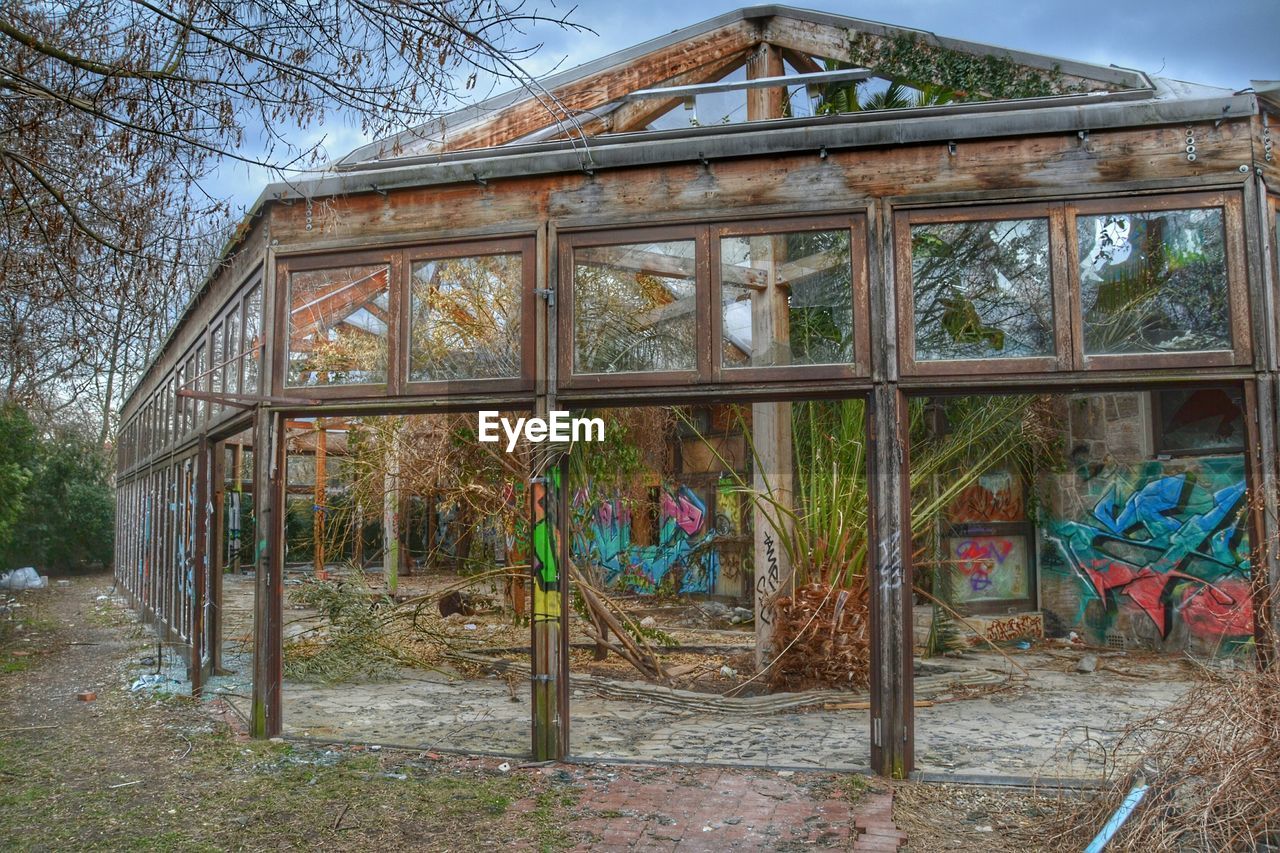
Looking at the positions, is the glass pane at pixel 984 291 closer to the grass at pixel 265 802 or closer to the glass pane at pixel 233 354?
the grass at pixel 265 802

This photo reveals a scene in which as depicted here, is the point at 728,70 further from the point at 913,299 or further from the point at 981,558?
the point at 981,558

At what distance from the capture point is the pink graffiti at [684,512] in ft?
62.7

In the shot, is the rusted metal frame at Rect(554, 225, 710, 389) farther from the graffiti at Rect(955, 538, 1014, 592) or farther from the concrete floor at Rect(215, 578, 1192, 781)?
the graffiti at Rect(955, 538, 1014, 592)

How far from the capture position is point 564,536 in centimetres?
693

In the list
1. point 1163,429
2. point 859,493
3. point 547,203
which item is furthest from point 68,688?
point 1163,429

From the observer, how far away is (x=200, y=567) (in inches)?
404

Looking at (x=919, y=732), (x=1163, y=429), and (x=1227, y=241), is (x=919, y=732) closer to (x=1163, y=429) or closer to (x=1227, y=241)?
(x=1227, y=241)

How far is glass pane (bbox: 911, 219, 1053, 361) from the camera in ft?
20.9

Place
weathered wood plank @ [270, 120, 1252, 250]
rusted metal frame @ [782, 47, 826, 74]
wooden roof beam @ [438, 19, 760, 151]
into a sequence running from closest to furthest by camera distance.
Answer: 1. weathered wood plank @ [270, 120, 1252, 250]
2. wooden roof beam @ [438, 19, 760, 151]
3. rusted metal frame @ [782, 47, 826, 74]

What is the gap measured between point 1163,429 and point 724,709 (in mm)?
6610

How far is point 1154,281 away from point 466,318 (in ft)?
14.6

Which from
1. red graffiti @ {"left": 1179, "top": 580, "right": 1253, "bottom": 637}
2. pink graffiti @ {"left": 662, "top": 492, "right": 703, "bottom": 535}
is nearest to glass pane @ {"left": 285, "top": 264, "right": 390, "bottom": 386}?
red graffiti @ {"left": 1179, "top": 580, "right": 1253, "bottom": 637}

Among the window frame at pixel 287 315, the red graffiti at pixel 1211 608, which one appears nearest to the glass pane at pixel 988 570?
the red graffiti at pixel 1211 608

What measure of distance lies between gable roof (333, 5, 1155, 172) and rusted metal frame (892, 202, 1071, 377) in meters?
2.10
